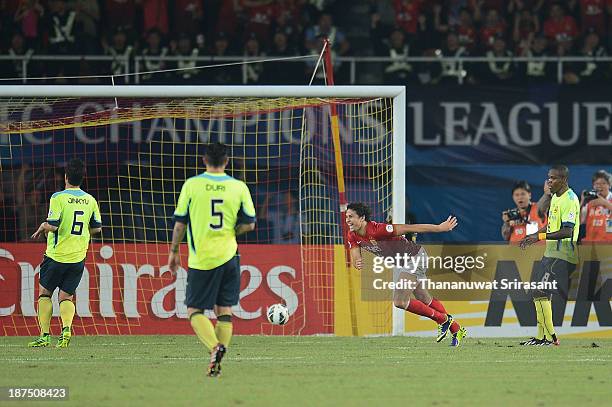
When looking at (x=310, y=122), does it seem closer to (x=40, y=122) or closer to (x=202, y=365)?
(x=40, y=122)

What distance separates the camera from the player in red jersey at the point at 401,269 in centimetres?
1348

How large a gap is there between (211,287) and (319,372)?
1218 millimetres

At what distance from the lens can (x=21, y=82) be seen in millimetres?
20016

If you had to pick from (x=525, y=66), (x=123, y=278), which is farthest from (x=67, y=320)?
(x=525, y=66)

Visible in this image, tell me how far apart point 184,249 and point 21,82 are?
5930 millimetres

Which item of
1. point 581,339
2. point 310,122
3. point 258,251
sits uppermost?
point 310,122

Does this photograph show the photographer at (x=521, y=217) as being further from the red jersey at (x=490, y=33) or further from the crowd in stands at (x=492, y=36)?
the red jersey at (x=490, y=33)

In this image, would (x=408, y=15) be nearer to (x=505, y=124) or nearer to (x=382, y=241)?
(x=505, y=124)

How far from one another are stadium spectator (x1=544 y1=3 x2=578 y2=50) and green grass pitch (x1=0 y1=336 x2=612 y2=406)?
817 cm

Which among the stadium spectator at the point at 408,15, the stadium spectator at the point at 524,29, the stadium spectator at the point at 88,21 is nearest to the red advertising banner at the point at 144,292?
the stadium spectator at the point at 88,21

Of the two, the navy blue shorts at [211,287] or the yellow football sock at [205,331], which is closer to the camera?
the yellow football sock at [205,331]

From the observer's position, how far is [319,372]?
10438mm

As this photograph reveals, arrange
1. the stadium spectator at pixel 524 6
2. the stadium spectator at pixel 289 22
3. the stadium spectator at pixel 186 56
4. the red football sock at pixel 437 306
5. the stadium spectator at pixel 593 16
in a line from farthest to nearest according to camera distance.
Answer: the stadium spectator at pixel 524 6, the stadium spectator at pixel 593 16, the stadium spectator at pixel 289 22, the stadium spectator at pixel 186 56, the red football sock at pixel 437 306

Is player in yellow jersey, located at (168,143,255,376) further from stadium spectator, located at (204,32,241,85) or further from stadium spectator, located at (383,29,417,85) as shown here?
stadium spectator, located at (383,29,417,85)
